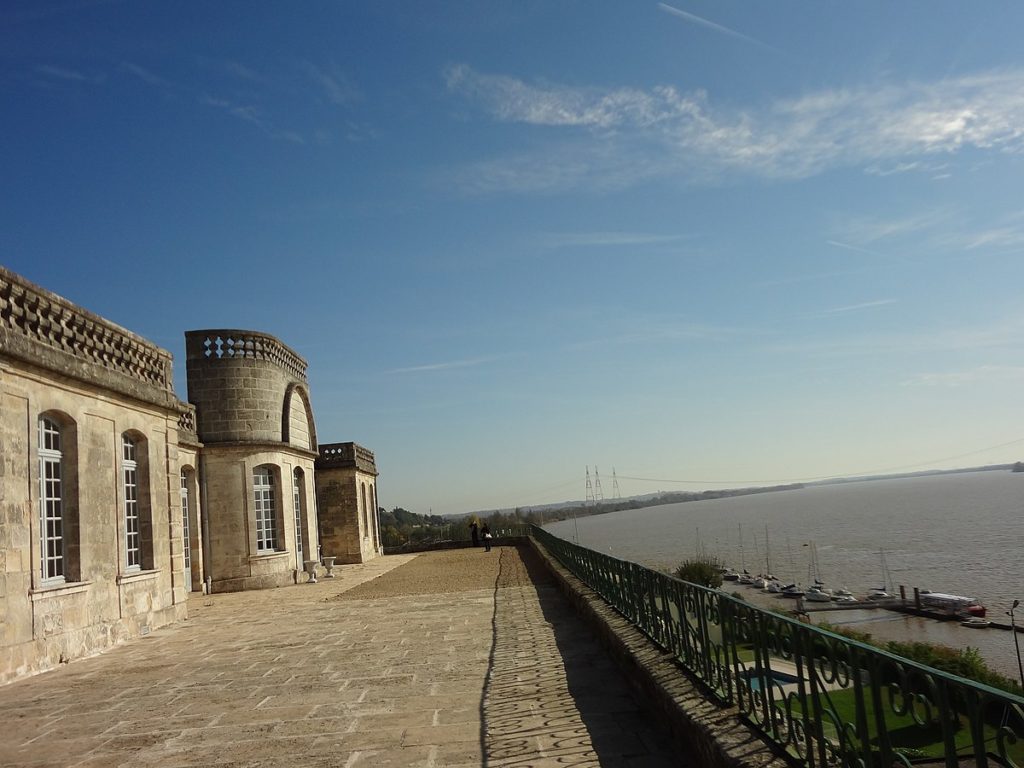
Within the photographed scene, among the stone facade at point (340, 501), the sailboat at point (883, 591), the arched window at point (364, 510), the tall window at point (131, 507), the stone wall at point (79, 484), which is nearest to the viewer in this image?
the stone wall at point (79, 484)

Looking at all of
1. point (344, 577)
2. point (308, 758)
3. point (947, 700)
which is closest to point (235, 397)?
point (344, 577)

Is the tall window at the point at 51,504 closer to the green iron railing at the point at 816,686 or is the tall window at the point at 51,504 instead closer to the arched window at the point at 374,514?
the green iron railing at the point at 816,686

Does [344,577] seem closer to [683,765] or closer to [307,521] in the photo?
[307,521]

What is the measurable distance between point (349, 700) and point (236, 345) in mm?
15076

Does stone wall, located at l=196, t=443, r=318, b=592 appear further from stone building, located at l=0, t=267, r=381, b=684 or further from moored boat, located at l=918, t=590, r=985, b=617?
moored boat, located at l=918, t=590, r=985, b=617

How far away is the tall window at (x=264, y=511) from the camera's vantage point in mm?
20016

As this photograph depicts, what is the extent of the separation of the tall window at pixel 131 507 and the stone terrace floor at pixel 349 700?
124cm

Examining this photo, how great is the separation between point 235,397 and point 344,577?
6.22 m

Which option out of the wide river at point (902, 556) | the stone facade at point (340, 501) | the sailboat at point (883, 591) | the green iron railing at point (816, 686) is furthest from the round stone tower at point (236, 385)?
the sailboat at point (883, 591)

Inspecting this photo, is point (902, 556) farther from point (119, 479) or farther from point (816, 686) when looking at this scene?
point (816, 686)

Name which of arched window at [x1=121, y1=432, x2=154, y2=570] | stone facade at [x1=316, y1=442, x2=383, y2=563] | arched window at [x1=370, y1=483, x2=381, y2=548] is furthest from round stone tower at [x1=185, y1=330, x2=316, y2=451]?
arched window at [x1=370, y1=483, x2=381, y2=548]

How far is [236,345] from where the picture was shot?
20.2 m

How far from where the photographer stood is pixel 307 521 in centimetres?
2281

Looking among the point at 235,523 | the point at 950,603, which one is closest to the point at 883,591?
the point at 950,603
